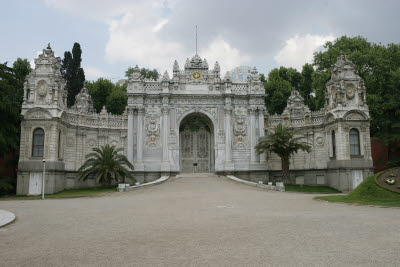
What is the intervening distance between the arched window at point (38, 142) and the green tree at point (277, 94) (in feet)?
113

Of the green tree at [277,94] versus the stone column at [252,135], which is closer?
the stone column at [252,135]

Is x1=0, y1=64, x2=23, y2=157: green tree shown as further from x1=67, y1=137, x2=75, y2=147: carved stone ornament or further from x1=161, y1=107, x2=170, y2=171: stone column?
x1=161, y1=107, x2=170, y2=171: stone column

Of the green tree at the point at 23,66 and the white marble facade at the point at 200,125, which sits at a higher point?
the green tree at the point at 23,66

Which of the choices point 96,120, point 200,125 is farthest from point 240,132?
point 96,120

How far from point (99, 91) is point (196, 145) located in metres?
23.8

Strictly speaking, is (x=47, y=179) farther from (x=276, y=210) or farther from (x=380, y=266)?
(x=380, y=266)

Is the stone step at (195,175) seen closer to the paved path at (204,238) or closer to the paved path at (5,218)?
the paved path at (204,238)

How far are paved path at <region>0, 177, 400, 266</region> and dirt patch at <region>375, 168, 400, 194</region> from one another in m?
4.15

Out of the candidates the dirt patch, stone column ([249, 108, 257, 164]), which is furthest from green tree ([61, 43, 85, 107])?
the dirt patch

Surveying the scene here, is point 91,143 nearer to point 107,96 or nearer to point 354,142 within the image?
point 107,96

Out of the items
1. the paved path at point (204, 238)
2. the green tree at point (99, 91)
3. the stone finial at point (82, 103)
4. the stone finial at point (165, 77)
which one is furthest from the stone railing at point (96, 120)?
the paved path at point (204, 238)

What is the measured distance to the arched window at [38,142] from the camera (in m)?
31.8

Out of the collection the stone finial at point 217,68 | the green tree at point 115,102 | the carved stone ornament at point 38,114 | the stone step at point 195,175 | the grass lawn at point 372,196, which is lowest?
the grass lawn at point 372,196

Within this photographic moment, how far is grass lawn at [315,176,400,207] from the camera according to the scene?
60.1 feet
